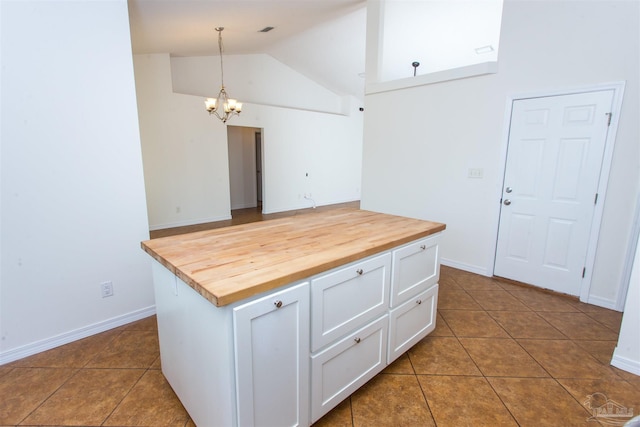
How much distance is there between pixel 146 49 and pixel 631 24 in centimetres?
573

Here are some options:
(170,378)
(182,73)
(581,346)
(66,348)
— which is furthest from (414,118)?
(182,73)

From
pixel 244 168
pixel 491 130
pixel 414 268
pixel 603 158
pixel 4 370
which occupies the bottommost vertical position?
pixel 4 370

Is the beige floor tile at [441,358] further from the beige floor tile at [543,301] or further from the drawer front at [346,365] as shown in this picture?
the beige floor tile at [543,301]

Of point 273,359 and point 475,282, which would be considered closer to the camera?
point 273,359

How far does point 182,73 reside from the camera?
222 inches

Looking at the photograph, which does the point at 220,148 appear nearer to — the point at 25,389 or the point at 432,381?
the point at 25,389

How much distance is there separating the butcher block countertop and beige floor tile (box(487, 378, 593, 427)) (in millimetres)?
1006

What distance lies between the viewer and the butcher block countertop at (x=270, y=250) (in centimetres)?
112

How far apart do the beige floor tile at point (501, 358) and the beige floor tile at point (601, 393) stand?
0.15 meters

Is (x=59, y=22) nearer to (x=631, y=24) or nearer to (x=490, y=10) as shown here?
(x=631, y=24)

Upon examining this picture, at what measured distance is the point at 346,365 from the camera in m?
1.55

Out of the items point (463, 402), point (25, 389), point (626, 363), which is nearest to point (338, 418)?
point (463, 402)

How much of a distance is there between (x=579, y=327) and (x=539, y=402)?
46.4 inches

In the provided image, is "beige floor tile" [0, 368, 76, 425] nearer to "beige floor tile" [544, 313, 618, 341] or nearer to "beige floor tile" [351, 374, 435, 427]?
"beige floor tile" [351, 374, 435, 427]
